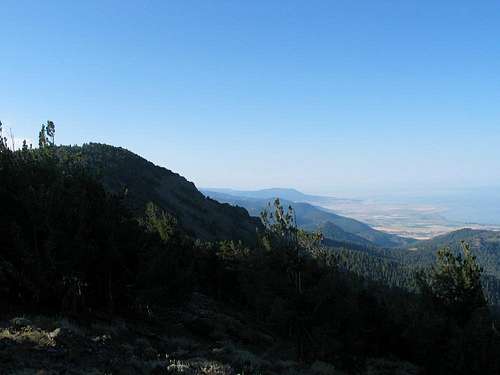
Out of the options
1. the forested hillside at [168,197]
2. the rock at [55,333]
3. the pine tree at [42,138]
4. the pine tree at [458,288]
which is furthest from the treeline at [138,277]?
the forested hillside at [168,197]

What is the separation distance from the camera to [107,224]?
2353cm

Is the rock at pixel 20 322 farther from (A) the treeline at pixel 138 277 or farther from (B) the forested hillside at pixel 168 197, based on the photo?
(B) the forested hillside at pixel 168 197

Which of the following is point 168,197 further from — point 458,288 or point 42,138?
point 458,288

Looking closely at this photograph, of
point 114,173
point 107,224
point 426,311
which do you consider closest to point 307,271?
point 426,311

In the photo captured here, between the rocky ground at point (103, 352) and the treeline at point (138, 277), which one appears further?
the treeline at point (138, 277)

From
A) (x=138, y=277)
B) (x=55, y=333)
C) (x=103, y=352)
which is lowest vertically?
(x=103, y=352)

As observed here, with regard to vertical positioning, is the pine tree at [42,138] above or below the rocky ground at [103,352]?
above

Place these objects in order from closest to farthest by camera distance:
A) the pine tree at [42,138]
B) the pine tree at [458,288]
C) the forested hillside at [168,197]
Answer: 1. the pine tree at [458,288]
2. the pine tree at [42,138]
3. the forested hillside at [168,197]

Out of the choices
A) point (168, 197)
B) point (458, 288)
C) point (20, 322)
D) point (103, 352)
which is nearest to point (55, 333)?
point (103, 352)

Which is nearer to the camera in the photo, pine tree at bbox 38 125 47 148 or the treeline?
the treeline

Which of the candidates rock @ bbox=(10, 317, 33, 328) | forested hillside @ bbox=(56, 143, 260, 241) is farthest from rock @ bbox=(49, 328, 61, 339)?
forested hillside @ bbox=(56, 143, 260, 241)

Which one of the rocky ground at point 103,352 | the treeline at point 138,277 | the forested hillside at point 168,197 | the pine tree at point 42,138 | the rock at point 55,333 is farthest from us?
the forested hillside at point 168,197

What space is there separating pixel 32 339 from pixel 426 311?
25196mm

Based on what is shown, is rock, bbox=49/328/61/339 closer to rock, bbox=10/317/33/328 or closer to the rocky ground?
the rocky ground
